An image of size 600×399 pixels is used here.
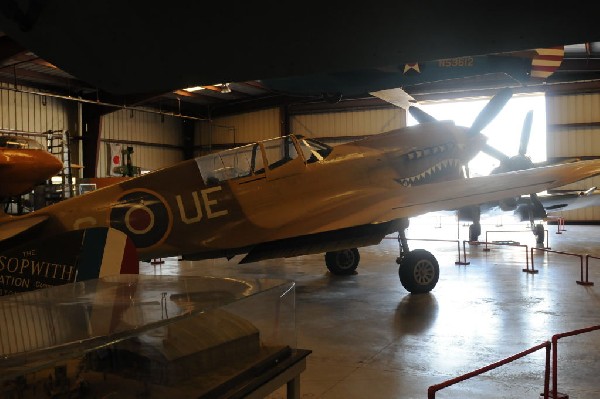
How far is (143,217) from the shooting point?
7.18 meters

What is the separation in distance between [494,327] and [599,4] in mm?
5272

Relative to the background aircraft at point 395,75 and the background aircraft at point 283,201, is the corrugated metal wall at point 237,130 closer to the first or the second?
the background aircraft at point 395,75

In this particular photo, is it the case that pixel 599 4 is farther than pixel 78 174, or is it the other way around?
pixel 78 174

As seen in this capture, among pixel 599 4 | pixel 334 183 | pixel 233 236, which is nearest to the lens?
pixel 599 4

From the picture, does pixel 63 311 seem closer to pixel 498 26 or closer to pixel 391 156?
pixel 498 26

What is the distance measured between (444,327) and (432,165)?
167 inches

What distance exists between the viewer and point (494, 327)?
6.17 metres

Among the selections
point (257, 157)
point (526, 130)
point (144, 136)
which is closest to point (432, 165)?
point (257, 157)

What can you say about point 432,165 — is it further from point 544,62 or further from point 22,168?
point 22,168

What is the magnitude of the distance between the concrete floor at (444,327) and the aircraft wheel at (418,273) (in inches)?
7.9

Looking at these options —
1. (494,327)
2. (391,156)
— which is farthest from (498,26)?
(391,156)

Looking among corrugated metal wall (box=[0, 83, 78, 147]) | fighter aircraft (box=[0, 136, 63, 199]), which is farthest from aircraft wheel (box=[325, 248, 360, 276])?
corrugated metal wall (box=[0, 83, 78, 147])

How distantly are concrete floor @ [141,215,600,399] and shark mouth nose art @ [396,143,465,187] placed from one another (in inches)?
73.2

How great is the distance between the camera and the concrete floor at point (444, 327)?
4.37m
